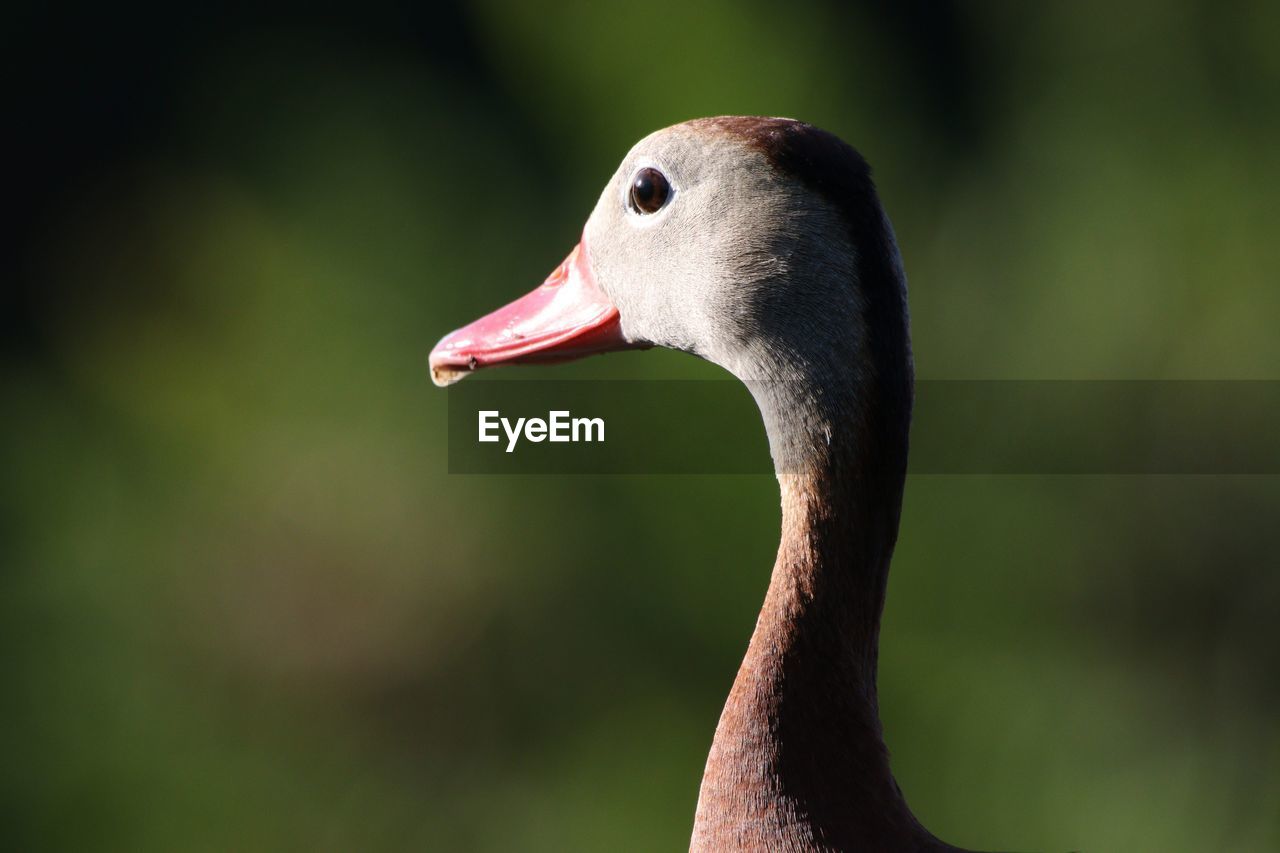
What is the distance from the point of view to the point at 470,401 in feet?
7.52

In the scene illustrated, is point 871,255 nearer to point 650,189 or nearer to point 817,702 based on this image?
point 650,189

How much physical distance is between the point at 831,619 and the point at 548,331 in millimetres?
360

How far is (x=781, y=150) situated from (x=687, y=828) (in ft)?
4.82

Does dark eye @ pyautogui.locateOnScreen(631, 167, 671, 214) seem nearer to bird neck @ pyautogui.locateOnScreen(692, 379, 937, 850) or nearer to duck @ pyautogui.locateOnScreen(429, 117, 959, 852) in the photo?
duck @ pyautogui.locateOnScreen(429, 117, 959, 852)

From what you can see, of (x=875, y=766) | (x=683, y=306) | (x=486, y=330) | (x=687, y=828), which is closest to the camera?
(x=875, y=766)

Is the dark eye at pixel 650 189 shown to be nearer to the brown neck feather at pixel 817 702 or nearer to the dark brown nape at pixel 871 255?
the dark brown nape at pixel 871 255

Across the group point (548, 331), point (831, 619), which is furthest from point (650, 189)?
point (831, 619)

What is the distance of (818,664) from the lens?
3.21ft

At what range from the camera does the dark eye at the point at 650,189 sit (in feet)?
3.49

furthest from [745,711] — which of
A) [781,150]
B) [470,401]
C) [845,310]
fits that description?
[470,401]

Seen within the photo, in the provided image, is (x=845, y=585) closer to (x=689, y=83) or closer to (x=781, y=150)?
(x=781, y=150)

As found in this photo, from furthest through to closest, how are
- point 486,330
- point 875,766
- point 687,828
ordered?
point 687,828
point 486,330
point 875,766

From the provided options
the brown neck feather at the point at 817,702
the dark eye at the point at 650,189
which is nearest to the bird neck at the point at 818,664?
the brown neck feather at the point at 817,702

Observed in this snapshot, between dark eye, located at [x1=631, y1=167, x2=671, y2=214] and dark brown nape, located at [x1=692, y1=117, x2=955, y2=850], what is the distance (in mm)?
71
